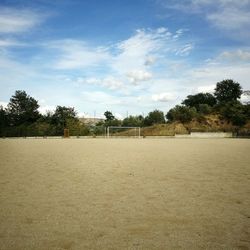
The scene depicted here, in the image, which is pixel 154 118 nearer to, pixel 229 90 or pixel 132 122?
pixel 132 122

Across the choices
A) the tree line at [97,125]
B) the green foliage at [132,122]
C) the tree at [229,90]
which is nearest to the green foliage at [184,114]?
the tree line at [97,125]

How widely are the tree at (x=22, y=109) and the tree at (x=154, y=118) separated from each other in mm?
32291

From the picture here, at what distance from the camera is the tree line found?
53844 millimetres

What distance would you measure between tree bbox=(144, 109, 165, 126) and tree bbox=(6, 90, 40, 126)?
32291mm

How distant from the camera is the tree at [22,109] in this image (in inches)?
3211

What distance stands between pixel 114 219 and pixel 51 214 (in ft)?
3.66

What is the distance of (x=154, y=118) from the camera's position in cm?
9575

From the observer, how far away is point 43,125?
5444 centimetres

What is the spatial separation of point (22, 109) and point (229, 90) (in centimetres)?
5990

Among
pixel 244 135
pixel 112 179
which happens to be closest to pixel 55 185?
pixel 112 179

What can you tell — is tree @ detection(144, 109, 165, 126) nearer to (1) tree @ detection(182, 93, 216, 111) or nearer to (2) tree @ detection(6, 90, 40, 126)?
(1) tree @ detection(182, 93, 216, 111)

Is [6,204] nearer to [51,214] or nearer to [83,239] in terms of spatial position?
[51,214]

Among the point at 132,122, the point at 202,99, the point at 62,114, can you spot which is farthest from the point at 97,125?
the point at 202,99

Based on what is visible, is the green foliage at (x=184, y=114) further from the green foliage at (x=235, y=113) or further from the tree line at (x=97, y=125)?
the green foliage at (x=235, y=113)
